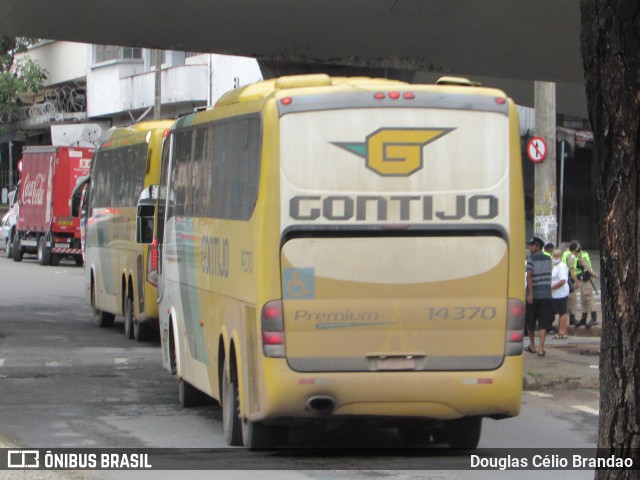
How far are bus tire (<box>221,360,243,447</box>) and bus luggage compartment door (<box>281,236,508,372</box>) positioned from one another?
4.41ft

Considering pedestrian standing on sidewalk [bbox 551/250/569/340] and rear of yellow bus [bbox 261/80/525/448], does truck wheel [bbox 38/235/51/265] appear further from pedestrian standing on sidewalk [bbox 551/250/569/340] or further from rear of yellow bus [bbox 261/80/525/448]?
rear of yellow bus [bbox 261/80/525/448]

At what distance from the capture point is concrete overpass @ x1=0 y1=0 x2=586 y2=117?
1834cm

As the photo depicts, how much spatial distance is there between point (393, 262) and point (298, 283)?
0.76 m

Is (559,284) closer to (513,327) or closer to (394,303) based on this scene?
(513,327)

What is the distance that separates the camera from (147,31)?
64.2ft

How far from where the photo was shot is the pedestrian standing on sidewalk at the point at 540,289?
59.7 ft

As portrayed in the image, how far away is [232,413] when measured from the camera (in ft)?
35.3

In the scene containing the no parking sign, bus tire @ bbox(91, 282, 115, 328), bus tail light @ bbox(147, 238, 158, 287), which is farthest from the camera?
bus tire @ bbox(91, 282, 115, 328)

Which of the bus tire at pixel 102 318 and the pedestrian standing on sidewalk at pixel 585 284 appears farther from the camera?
the bus tire at pixel 102 318

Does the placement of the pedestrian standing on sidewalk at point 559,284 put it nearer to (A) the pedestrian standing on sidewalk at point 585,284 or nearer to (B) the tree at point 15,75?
(A) the pedestrian standing on sidewalk at point 585,284

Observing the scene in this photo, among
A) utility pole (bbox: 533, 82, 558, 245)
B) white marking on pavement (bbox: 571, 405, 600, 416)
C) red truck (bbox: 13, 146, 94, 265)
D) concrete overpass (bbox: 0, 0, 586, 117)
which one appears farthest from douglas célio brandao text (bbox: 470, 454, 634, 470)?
red truck (bbox: 13, 146, 94, 265)

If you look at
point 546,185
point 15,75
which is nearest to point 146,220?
point 546,185

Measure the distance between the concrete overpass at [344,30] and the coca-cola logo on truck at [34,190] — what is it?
67.7 ft

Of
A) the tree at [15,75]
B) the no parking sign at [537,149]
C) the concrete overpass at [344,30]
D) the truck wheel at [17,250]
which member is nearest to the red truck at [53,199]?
the truck wheel at [17,250]
